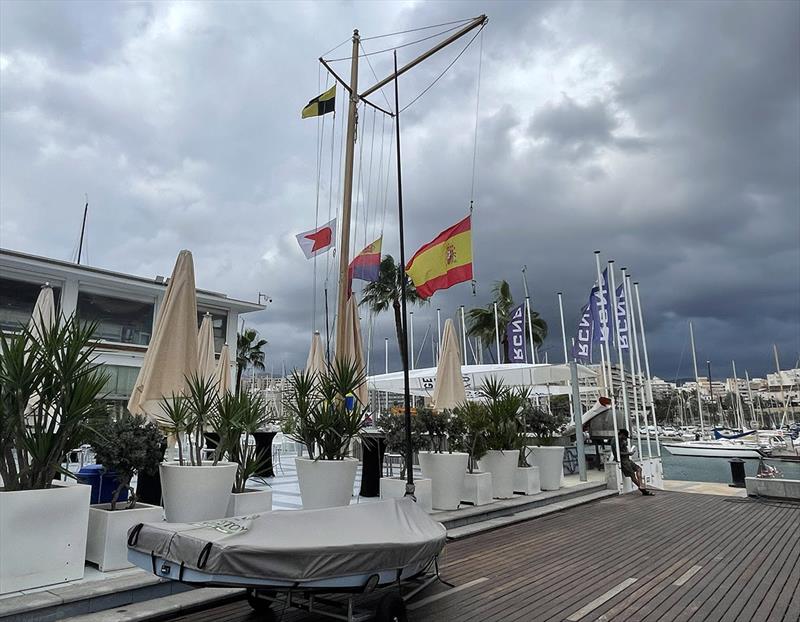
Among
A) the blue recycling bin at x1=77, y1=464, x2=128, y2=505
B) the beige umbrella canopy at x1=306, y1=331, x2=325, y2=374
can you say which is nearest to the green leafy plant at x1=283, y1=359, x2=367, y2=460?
the blue recycling bin at x1=77, y1=464, x2=128, y2=505

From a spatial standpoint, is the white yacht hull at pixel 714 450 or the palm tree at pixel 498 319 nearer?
the white yacht hull at pixel 714 450

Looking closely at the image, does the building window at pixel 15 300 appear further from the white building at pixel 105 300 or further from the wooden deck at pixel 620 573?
the wooden deck at pixel 620 573

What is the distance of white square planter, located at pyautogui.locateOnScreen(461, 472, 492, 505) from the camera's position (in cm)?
859

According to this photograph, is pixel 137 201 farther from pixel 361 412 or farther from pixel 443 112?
pixel 361 412

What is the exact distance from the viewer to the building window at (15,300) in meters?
18.3

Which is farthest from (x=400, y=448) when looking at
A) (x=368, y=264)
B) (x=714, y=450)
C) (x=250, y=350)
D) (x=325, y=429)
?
(x=714, y=450)

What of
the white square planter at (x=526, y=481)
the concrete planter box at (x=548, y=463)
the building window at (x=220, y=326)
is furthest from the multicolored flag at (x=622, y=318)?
the building window at (x=220, y=326)

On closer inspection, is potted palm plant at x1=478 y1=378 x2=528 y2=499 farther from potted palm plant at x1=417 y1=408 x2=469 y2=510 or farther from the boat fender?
the boat fender

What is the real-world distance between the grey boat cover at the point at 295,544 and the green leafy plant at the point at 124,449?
1403 mm

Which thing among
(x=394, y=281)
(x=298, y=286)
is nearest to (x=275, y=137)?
(x=298, y=286)

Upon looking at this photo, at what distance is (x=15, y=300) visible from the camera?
61.3 ft

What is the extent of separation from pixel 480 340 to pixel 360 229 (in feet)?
95.4

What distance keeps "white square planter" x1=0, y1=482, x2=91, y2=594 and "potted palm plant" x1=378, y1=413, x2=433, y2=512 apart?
4202 mm

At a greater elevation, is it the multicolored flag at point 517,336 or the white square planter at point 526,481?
the multicolored flag at point 517,336
